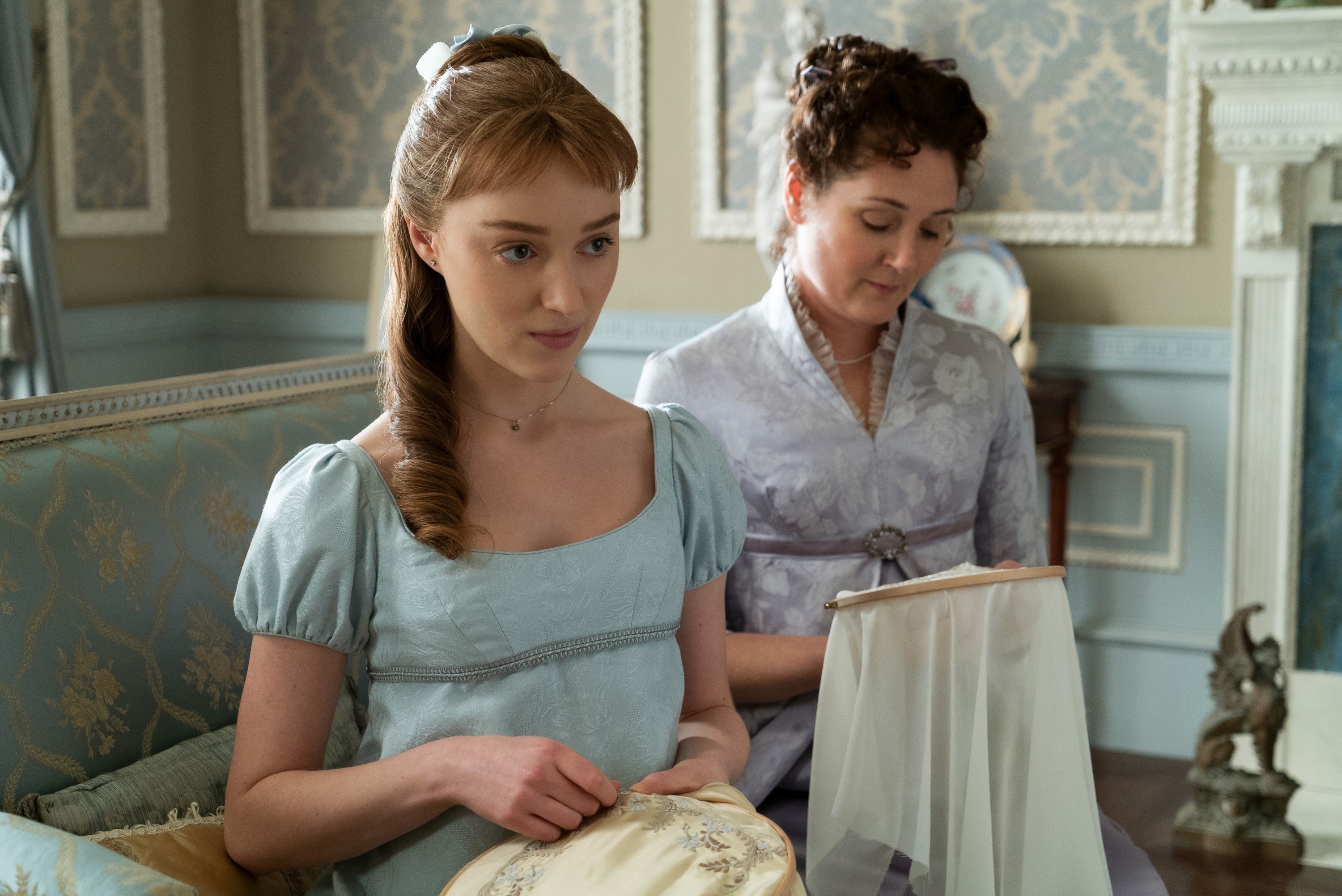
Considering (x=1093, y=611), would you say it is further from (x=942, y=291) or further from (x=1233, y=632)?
(x=942, y=291)

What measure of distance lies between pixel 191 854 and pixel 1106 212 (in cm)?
277

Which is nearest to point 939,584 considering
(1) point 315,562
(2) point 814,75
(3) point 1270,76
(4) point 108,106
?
(1) point 315,562

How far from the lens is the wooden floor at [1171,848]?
253cm

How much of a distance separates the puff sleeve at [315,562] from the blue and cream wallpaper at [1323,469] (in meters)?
2.63

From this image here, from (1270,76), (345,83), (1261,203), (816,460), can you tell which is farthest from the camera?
(345,83)

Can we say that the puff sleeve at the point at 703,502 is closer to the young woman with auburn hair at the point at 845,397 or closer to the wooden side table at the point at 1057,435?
the young woman with auburn hair at the point at 845,397

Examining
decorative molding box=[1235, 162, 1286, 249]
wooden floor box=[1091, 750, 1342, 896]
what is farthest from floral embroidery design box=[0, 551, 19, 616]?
decorative molding box=[1235, 162, 1286, 249]

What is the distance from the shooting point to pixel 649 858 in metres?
0.90

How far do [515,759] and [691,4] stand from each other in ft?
10.1

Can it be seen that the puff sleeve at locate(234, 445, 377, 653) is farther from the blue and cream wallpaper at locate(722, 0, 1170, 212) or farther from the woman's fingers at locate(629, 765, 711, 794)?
the blue and cream wallpaper at locate(722, 0, 1170, 212)

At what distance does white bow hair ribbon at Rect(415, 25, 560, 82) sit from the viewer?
113 cm

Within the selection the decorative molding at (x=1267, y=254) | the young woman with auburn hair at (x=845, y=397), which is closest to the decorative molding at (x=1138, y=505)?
the decorative molding at (x=1267, y=254)

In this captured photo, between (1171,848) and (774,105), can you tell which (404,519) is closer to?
(1171,848)

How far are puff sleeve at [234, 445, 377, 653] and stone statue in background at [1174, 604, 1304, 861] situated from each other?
2.16m
